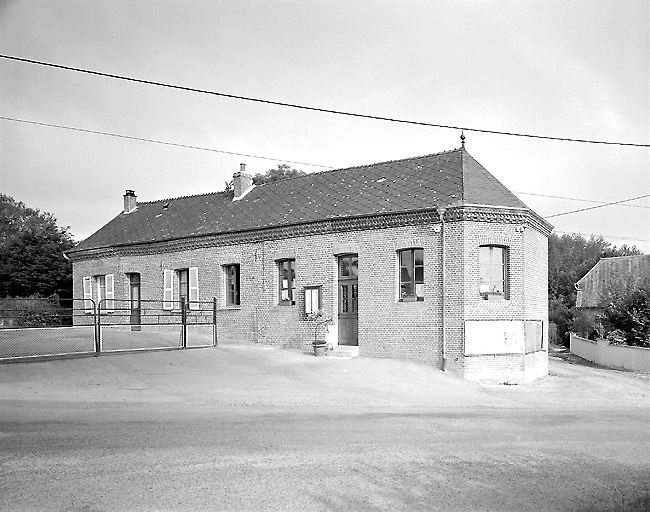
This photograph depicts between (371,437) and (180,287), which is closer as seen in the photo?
(371,437)

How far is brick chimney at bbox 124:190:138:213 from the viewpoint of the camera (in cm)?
3266

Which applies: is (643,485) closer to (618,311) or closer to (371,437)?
(371,437)

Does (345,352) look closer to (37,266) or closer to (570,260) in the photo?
(37,266)

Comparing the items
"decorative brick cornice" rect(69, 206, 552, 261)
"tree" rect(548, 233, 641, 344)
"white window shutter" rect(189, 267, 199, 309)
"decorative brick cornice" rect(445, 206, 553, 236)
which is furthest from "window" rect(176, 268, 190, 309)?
"tree" rect(548, 233, 641, 344)

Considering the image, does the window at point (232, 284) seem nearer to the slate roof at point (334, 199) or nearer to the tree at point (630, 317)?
the slate roof at point (334, 199)

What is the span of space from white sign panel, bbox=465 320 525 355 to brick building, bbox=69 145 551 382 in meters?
0.03

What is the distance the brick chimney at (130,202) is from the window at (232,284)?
426 inches

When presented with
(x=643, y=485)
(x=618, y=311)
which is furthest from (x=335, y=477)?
(x=618, y=311)

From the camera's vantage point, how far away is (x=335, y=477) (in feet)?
23.3

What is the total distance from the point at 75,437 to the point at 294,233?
13.7 m

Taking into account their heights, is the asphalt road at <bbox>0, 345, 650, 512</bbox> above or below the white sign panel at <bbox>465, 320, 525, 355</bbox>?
below

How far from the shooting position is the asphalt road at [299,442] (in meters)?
6.40

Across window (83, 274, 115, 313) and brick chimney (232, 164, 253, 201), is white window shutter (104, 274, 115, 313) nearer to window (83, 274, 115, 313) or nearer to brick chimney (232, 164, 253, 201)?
window (83, 274, 115, 313)

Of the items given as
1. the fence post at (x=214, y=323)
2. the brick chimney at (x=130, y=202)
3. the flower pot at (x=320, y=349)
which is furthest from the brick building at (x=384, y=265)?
the brick chimney at (x=130, y=202)
